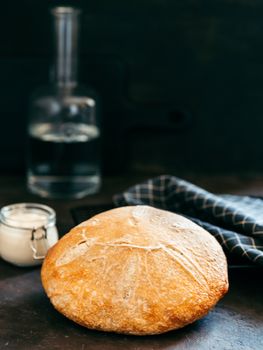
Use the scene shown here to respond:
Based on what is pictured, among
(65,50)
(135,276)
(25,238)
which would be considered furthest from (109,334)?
(65,50)

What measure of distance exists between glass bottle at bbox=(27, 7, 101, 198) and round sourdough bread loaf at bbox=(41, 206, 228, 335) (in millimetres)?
509

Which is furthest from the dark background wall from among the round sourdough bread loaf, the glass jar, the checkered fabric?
the round sourdough bread loaf

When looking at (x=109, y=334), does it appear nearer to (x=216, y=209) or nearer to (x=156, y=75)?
(x=216, y=209)

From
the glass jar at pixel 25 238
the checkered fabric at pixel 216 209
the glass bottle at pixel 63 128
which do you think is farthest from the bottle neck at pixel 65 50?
the glass jar at pixel 25 238

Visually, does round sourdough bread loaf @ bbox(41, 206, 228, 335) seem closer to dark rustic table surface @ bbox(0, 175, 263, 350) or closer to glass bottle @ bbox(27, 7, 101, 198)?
dark rustic table surface @ bbox(0, 175, 263, 350)

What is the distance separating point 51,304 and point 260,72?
0.94m

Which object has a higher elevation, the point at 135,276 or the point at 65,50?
the point at 65,50

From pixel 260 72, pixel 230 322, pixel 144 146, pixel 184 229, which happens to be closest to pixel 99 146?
pixel 144 146

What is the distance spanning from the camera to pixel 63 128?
5.01 ft

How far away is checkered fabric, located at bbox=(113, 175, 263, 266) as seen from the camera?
1148 millimetres

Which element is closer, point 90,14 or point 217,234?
point 217,234

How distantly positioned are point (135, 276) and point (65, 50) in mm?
750

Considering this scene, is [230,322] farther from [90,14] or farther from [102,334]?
[90,14]

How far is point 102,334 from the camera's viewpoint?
96cm
